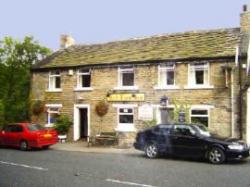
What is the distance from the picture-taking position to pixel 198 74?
72.7ft

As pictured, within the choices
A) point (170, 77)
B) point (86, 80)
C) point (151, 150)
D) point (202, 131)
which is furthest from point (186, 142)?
point (86, 80)

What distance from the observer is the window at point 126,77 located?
24.3 metres

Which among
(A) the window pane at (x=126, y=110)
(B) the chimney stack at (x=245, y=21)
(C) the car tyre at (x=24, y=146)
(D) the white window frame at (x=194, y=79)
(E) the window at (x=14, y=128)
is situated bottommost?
(C) the car tyre at (x=24, y=146)

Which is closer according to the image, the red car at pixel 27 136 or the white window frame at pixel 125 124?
the red car at pixel 27 136

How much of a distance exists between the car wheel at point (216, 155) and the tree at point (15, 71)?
2291 centimetres

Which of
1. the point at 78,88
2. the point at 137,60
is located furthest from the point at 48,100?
the point at 137,60

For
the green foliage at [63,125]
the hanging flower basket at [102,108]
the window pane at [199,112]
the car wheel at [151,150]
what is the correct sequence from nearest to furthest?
the car wheel at [151,150]
the window pane at [199,112]
the hanging flower basket at [102,108]
the green foliage at [63,125]

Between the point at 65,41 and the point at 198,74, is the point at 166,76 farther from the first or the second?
the point at 65,41

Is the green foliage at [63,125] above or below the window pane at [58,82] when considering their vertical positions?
below

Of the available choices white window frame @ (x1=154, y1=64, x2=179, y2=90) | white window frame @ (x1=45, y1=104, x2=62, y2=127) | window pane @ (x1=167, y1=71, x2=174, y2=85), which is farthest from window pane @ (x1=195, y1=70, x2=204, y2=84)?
white window frame @ (x1=45, y1=104, x2=62, y2=127)

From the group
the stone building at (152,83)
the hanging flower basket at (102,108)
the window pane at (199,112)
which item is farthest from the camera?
the hanging flower basket at (102,108)

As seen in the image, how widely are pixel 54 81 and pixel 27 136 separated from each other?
7924mm

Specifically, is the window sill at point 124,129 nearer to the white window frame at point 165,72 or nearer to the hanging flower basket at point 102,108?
the hanging flower basket at point 102,108

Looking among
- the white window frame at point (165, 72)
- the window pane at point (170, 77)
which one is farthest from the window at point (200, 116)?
the window pane at point (170, 77)
